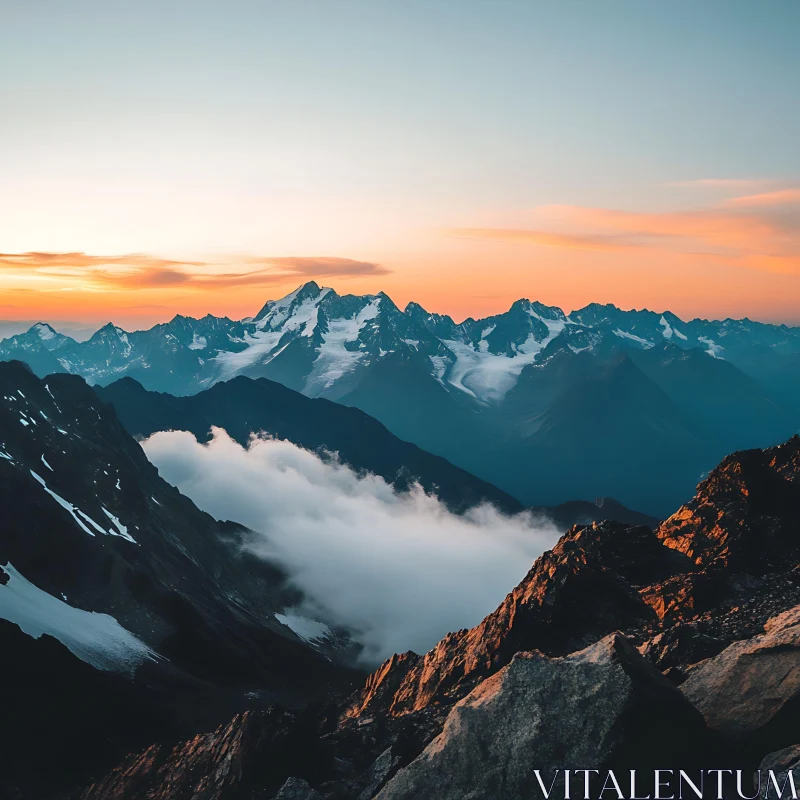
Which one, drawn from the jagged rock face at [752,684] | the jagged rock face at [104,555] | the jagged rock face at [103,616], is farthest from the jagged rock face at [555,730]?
the jagged rock face at [104,555]

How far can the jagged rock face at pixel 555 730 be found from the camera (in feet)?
90.3

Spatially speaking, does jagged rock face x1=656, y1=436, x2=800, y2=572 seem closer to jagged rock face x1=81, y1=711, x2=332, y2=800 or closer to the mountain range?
the mountain range

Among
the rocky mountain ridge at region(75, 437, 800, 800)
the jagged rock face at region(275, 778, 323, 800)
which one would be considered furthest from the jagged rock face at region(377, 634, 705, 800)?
the jagged rock face at region(275, 778, 323, 800)

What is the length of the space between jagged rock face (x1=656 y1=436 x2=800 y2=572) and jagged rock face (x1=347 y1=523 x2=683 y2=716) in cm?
301

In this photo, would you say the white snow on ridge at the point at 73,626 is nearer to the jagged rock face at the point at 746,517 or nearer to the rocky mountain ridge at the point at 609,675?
the rocky mountain ridge at the point at 609,675

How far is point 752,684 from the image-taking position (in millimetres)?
30328

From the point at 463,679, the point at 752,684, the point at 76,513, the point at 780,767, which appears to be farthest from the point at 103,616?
the point at 780,767

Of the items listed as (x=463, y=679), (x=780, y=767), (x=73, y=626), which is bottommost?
(x=73, y=626)

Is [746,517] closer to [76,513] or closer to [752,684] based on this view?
[752,684]

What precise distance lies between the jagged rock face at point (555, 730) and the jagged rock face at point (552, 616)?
57.6 ft

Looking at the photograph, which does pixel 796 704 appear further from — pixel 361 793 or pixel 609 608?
pixel 609 608

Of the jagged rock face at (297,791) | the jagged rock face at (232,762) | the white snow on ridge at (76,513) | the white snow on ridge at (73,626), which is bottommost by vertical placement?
the white snow on ridge at (73,626)

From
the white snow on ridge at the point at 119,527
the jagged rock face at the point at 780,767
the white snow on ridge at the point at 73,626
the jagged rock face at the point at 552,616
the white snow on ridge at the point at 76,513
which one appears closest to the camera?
the jagged rock face at the point at 780,767

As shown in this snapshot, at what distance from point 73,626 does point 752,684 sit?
124 metres
